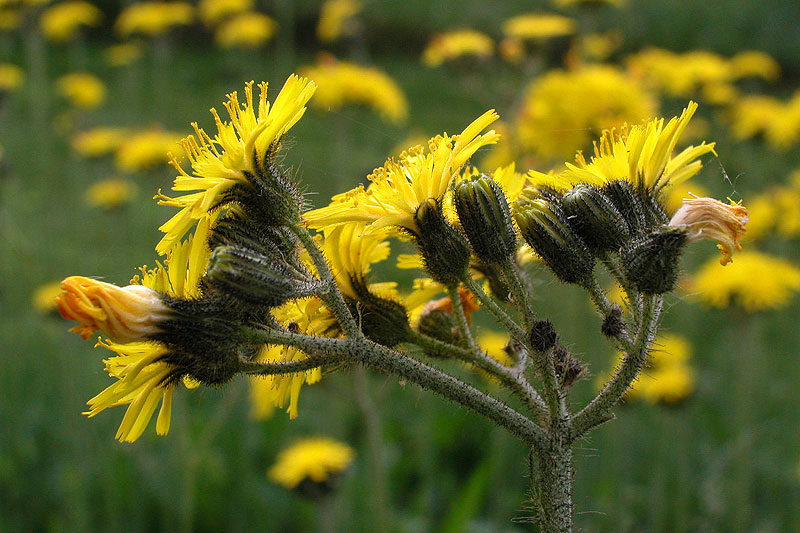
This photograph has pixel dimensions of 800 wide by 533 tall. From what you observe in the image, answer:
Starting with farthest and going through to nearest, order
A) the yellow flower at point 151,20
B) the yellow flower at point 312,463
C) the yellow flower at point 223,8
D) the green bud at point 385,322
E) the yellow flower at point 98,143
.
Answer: the yellow flower at point 223,8 < the yellow flower at point 151,20 < the yellow flower at point 98,143 < the yellow flower at point 312,463 < the green bud at point 385,322

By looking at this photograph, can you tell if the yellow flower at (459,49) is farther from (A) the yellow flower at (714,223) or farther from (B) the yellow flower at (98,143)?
(A) the yellow flower at (714,223)

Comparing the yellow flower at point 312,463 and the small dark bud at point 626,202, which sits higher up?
the small dark bud at point 626,202

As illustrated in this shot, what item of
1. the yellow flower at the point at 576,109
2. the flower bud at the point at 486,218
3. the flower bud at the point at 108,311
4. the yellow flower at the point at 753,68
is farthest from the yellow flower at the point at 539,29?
the flower bud at the point at 108,311

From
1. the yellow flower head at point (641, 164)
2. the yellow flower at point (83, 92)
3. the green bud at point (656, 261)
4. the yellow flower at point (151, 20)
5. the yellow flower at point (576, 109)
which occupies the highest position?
the yellow flower at point (151, 20)

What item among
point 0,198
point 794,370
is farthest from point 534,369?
point 0,198

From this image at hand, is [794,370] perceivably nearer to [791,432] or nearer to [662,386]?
[791,432]

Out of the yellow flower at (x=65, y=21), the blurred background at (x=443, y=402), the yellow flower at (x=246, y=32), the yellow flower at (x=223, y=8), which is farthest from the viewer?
the yellow flower at (x=65, y=21)

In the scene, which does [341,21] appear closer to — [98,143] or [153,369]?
[98,143]

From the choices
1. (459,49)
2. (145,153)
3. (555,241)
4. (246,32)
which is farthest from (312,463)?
(246,32)
